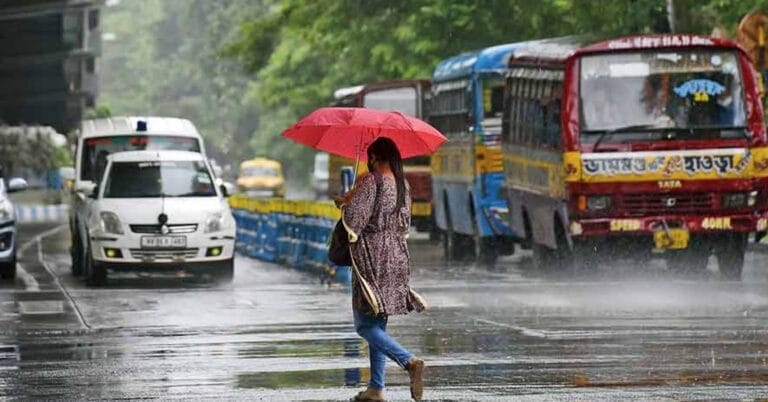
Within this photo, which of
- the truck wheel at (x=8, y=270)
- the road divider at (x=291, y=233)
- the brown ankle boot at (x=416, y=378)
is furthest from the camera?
the road divider at (x=291, y=233)

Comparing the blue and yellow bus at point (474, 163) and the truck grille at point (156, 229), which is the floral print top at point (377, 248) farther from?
the blue and yellow bus at point (474, 163)

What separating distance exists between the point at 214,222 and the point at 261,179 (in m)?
→ 63.6

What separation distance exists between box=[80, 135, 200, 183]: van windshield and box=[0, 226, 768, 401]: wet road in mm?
2394

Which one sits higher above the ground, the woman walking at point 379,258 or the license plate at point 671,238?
the woman walking at point 379,258

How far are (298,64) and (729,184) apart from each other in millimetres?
50575

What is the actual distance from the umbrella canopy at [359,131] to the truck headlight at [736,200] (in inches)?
472

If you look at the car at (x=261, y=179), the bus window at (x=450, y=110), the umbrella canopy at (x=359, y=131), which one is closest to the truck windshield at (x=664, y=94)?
the bus window at (x=450, y=110)

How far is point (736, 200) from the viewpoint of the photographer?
979 inches

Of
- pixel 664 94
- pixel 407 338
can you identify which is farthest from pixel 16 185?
pixel 407 338

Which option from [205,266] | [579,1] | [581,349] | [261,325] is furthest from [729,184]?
[579,1]

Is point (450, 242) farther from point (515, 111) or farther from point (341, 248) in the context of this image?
point (341, 248)

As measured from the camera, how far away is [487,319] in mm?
19031

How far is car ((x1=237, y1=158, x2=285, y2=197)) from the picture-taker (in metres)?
88.9

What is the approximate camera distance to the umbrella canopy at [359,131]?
12.9 metres
